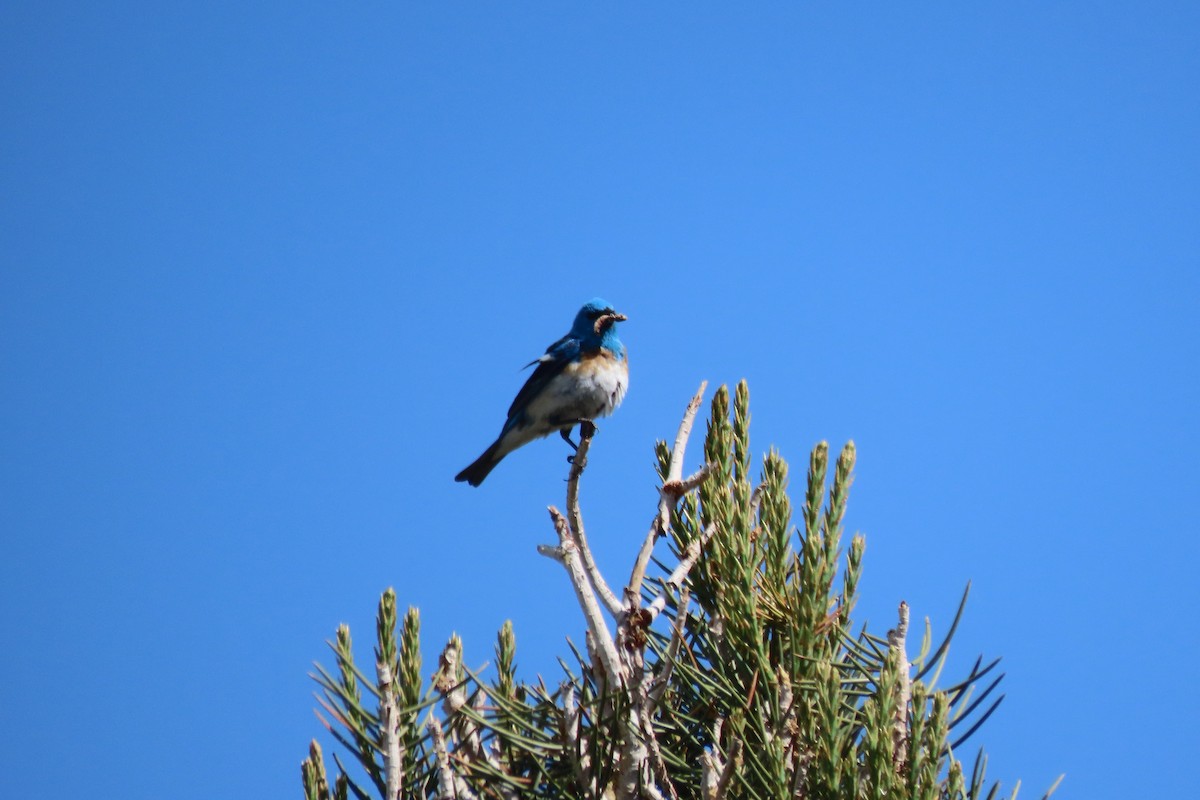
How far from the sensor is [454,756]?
2795 mm

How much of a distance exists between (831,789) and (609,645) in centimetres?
66

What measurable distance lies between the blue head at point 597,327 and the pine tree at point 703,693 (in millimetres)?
6553

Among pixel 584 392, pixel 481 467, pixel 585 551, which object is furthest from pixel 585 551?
pixel 481 467

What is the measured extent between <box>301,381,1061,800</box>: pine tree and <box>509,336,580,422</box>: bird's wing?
6538 mm

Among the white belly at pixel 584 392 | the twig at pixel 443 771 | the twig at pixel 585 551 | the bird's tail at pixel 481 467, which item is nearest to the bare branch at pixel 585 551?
the twig at pixel 585 551

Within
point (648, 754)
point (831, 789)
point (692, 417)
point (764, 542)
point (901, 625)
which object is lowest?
point (831, 789)

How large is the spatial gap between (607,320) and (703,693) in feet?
23.1

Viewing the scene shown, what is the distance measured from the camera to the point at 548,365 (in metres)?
10.0

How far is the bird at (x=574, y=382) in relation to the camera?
959 centimetres

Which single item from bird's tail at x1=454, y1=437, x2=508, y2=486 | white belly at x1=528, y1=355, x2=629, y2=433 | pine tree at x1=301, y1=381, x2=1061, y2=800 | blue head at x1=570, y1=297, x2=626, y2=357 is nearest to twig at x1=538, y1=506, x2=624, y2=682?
pine tree at x1=301, y1=381, x2=1061, y2=800

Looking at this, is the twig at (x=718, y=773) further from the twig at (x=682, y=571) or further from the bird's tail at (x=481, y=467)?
the bird's tail at (x=481, y=467)

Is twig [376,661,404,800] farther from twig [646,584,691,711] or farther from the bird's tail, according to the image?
the bird's tail

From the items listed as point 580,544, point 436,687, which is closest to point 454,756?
point 436,687

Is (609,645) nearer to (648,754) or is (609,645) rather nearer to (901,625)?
(648,754)
